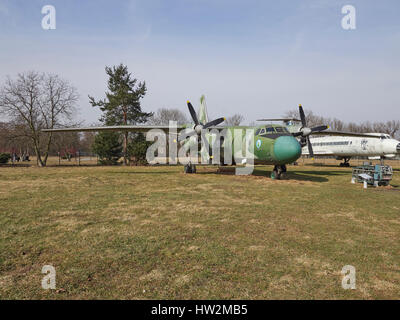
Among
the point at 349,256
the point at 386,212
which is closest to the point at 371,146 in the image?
the point at 386,212

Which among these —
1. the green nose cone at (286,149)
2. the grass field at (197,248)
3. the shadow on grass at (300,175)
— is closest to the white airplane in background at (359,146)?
the shadow on grass at (300,175)

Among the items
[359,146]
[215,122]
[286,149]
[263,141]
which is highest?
[215,122]

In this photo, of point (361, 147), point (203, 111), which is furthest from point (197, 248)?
point (361, 147)

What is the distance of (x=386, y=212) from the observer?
720cm

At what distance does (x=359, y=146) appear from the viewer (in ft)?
82.5

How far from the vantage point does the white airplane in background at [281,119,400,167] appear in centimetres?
2239

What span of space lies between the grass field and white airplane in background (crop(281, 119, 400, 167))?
14663mm

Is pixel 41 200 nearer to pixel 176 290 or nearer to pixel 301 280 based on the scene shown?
pixel 176 290

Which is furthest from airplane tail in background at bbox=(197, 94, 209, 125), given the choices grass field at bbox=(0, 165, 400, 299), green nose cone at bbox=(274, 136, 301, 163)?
grass field at bbox=(0, 165, 400, 299)

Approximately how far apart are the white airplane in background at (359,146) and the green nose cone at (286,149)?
785 cm

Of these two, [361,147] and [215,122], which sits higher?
[215,122]

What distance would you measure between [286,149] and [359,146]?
1856 cm

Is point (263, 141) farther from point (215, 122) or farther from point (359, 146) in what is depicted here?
point (359, 146)
